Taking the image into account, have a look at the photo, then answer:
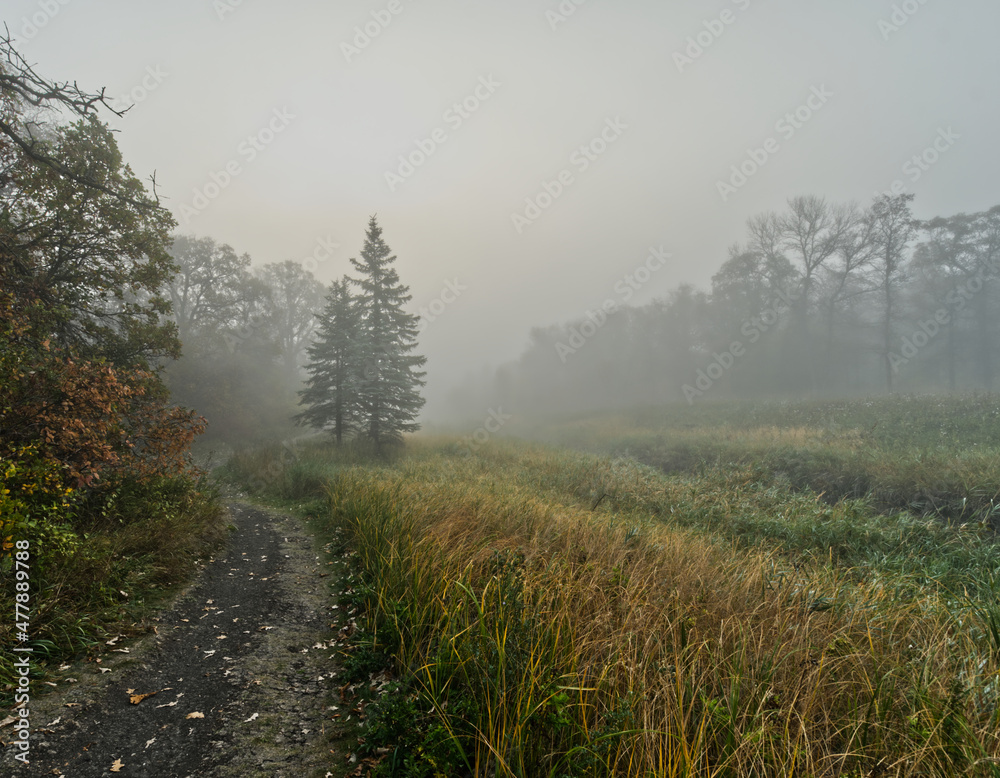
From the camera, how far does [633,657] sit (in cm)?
289

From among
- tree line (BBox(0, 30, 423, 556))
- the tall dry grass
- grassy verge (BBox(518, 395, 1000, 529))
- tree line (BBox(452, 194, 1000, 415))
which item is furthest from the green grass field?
tree line (BBox(452, 194, 1000, 415))

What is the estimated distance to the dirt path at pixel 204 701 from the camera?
2.84 meters

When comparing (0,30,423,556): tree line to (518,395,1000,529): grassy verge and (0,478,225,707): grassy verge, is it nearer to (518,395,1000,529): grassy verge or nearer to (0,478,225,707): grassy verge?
(0,478,225,707): grassy verge

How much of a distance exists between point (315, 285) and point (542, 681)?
47.1m

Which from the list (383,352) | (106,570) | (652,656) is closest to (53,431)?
(106,570)

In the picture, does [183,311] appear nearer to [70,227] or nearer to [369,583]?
[70,227]

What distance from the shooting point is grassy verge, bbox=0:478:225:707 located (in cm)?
364

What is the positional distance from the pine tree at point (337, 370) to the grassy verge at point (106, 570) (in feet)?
42.7

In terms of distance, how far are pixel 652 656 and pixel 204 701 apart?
12.4 ft

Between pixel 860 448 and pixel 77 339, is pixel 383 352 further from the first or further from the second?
pixel 860 448

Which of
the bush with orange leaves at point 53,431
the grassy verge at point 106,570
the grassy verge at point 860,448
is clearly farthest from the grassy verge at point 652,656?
the bush with orange leaves at point 53,431

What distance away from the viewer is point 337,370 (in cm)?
2059

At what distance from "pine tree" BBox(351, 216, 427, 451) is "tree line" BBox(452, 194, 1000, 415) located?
30346 millimetres

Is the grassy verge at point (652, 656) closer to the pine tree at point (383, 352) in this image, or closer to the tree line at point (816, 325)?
the pine tree at point (383, 352)
